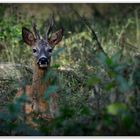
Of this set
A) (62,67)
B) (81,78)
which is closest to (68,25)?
(62,67)

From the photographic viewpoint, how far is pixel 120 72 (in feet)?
26.5

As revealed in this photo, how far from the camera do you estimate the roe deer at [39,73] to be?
31.3 ft

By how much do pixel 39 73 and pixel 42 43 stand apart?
0.50 metres

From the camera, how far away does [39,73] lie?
10500 millimetres

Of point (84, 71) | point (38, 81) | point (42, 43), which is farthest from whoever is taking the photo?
point (84, 71)

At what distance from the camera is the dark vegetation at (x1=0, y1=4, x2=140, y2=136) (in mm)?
7848

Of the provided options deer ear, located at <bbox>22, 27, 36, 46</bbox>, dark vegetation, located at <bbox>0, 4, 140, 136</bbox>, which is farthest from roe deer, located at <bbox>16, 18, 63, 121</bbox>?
dark vegetation, located at <bbox>0, 4, 140, 136</bbox>

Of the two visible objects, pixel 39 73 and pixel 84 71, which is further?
pixel 84 71

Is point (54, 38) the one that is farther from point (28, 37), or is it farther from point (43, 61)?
point (43, 61)

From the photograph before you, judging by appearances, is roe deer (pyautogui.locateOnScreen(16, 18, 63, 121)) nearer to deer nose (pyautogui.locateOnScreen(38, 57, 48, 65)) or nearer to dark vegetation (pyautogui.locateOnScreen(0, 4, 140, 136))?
deer nose (pyautogui.locateOnScreen(38, 57, 48, 65))

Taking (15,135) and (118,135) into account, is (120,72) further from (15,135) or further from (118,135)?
(15,135)

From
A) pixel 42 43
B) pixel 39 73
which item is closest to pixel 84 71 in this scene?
pixel 42 43

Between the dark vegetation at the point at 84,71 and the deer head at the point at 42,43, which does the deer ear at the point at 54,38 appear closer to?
the deer head at the point at 42,43

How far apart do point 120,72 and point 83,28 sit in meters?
6.73
